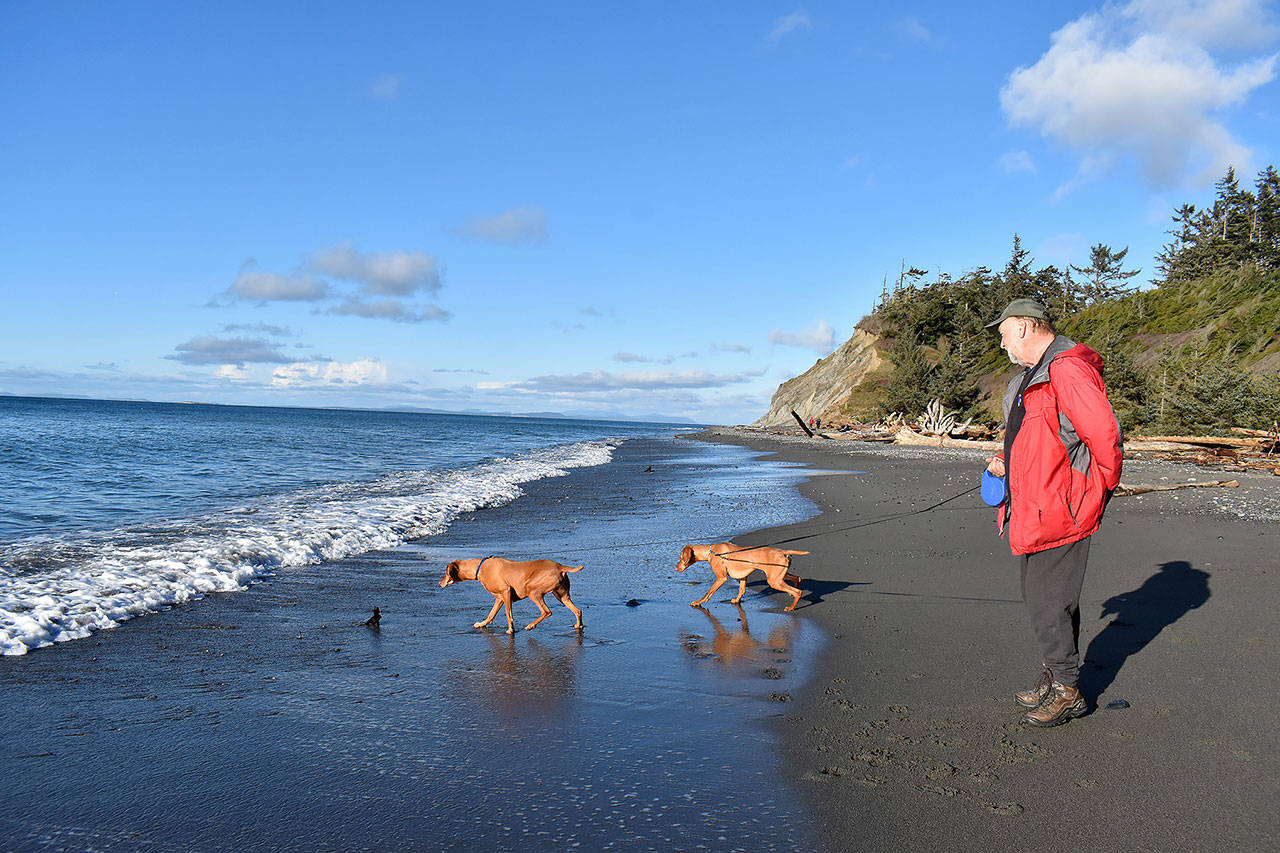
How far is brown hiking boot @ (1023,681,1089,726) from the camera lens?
381 cm

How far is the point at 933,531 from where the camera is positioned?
32.6ft

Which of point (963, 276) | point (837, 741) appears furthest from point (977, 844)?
point (963, 276)

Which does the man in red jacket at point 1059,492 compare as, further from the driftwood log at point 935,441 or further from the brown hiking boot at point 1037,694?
the driftwood log at point 935,441

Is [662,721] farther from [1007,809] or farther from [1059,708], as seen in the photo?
[1059,708]

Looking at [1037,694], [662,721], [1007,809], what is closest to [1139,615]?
[1037,694]

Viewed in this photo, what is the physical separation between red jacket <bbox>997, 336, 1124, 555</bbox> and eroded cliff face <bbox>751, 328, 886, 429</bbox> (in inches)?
2139

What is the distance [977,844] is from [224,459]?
2998 centimetres

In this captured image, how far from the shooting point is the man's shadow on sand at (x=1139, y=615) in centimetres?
463

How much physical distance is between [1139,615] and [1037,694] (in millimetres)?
2468

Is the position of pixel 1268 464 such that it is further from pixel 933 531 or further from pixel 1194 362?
pixel 933 531

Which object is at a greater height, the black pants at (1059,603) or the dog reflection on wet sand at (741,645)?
the black pants at (1059,603)

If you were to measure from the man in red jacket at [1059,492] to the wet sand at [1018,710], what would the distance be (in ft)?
0.98

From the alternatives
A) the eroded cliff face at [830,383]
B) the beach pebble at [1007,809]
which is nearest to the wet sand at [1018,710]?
the beach pebble at [1007,809]

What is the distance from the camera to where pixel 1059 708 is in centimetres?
381
